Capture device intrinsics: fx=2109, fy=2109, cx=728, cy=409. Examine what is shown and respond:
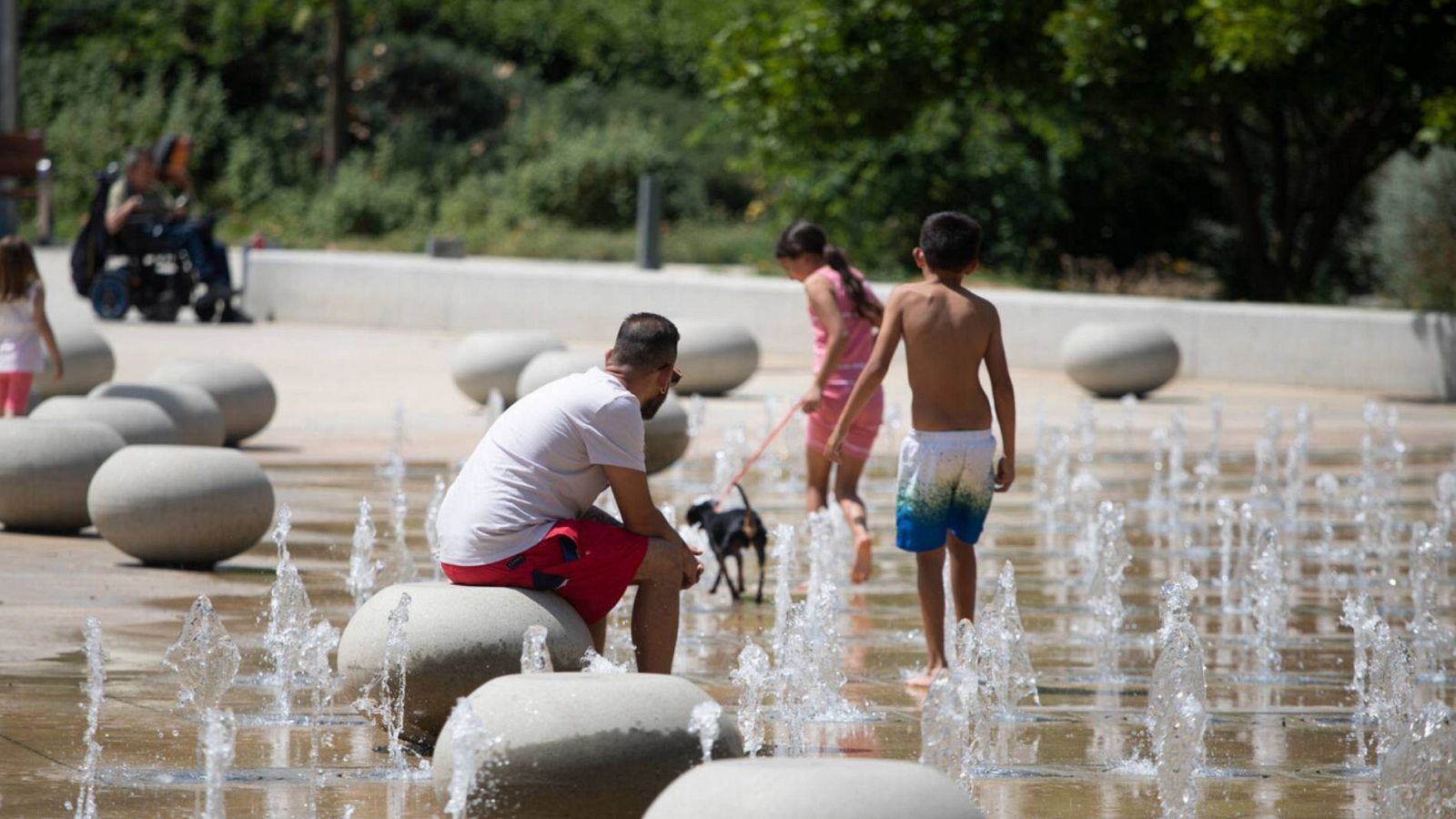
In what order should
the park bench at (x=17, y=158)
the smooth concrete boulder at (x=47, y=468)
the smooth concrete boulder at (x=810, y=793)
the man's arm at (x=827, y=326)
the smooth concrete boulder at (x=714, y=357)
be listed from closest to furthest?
the smooth concrete boulder at (x=810, y=793) < the man's arm at (x=827, y=326) < the smooth concrete boulder at (x=47, y=468) < the smooth concrete boulder at (x=714, y=357) < the park bench at (x=17, y=158)

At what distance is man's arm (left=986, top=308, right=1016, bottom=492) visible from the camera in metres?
7.61

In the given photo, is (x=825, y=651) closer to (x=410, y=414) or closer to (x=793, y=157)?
(x=410, y=414)

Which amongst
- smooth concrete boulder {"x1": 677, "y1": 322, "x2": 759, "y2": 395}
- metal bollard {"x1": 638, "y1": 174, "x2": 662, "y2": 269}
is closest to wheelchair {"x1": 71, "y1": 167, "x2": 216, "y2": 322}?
metal bollard {"x1": 638, "y1": 174, "x2": 662, "y2": 269}

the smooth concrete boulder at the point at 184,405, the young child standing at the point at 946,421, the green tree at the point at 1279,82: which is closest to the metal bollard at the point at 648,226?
the green tree at the point at 1279,82

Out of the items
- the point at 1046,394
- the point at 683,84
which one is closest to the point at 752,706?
the point at 1046,394

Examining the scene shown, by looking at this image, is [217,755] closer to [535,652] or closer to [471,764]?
[471,764]

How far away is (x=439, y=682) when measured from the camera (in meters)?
6.10

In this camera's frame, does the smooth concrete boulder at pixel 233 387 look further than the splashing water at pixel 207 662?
Yes

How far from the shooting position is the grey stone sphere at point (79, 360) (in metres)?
15.3

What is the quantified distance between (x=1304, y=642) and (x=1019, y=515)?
3956 millimetres

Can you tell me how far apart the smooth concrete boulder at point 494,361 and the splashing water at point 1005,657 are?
31.4ft

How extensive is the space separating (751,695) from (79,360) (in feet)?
32.5

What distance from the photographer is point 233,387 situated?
14305 millimetres

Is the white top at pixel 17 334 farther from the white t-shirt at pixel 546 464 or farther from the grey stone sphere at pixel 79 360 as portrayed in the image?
the white t-shirt at pixel 546 464
